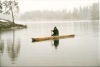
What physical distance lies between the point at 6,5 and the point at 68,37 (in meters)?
24.3

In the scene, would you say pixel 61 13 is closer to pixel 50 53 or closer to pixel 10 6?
pixel 10 6

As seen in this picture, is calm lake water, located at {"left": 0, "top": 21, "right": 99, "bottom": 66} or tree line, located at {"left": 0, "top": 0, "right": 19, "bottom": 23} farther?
tree line, located at {"left": 0, "top": 0, "right": 19, "bottom": 23}

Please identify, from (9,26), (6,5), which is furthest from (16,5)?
(9,26)

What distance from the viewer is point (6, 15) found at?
52.8m

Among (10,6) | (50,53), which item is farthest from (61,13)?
(50,53)

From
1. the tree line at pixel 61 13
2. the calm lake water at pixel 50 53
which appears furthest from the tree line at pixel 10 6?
the calm lake water at pixel 50 53

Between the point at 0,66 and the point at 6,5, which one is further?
the point at 6,5

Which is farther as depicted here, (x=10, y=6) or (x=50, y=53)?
(x=10, y=6)

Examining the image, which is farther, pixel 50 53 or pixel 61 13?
pixel 61 13

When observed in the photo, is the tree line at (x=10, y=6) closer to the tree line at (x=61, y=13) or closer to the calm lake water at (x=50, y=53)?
the tree line at (x=61, y=13)

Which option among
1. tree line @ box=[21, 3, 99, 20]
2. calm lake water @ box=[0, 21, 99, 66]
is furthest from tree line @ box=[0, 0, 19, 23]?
calm lake water @ box=[0, 21, 99, 66]

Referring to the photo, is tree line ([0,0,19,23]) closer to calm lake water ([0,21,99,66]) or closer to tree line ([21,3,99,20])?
tree line ([21,3,99,20])

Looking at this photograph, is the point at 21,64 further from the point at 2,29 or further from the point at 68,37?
the point at 2,29

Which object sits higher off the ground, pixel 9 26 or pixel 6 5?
pixel 6 5
